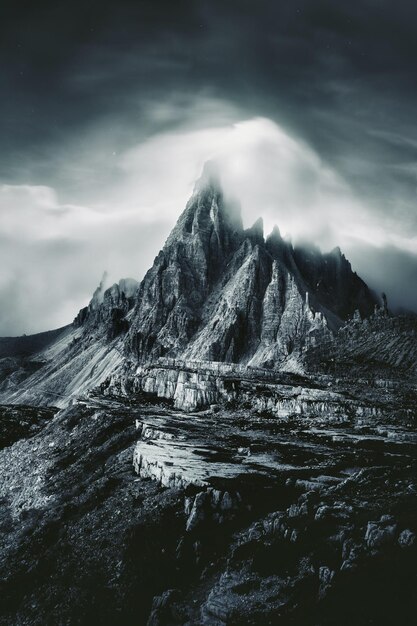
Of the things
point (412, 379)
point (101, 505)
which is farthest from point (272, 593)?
point (412, 379)

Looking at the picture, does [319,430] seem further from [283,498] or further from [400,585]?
[400,585]

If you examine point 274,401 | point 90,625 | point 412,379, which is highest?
point 412,379

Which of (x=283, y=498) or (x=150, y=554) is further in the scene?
(x=283, y=498)

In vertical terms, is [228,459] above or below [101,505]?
above

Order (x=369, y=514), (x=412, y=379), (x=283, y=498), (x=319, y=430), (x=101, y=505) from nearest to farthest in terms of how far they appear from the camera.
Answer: (x=369, y=514) → (x=283, y=498) → (x=101, y=505) → (x=319, y=430) → (x=412, y=379)

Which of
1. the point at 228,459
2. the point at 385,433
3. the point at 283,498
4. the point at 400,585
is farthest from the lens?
the point at 385,433

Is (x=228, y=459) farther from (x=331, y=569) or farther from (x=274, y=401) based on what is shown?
(x=274, y=401)

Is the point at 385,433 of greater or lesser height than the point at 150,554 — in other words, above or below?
above

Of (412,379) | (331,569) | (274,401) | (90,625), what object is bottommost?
(90,625)

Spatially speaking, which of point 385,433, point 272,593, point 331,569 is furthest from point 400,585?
point 385,433
